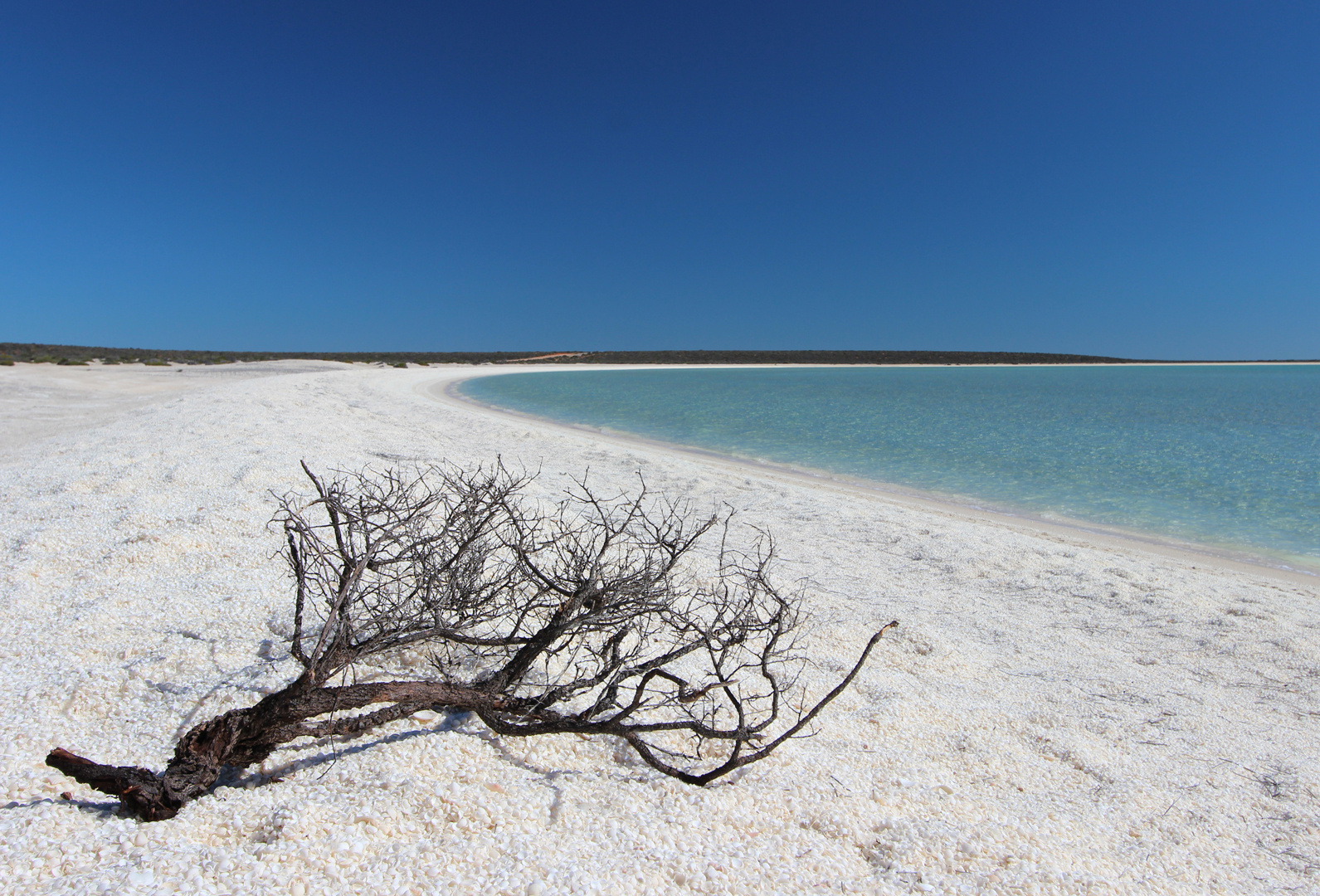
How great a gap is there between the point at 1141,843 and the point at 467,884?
1980mm

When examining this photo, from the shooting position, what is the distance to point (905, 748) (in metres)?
2.49

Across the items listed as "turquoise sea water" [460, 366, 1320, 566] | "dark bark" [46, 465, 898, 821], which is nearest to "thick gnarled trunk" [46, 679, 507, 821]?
"dark bark" [46, 465, 898, 821]

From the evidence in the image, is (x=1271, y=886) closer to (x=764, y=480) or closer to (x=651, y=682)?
(x=651, y=682)

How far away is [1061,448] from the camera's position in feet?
42.4

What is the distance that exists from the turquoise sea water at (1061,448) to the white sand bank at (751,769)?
319cm

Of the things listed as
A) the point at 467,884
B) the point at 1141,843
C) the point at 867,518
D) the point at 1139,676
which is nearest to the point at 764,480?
the point at 867,518

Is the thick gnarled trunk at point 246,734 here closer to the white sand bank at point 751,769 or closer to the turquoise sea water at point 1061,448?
the white sand bank at point 751,769

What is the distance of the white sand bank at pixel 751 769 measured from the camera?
1690mm

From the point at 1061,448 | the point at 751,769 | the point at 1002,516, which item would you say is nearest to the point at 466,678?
the point at 751,769

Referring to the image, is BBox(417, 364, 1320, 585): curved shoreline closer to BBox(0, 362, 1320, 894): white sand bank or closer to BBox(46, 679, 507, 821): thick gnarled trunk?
BBox(0, 362, 1320, 894): white sand bank

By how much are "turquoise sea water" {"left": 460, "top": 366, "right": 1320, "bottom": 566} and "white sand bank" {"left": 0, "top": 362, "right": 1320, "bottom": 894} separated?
319 cm

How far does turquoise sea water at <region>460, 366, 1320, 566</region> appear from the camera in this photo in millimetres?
7918

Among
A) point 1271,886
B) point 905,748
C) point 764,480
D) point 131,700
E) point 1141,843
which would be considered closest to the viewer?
point 1271,886

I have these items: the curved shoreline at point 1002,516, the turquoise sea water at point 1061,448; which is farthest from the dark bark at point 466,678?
the turquoise sea water at point 1061,448
